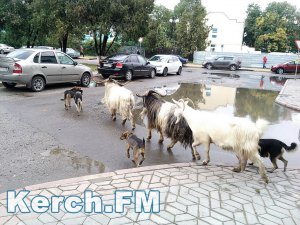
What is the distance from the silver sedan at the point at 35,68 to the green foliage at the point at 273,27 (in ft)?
170

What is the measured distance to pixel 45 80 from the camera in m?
13.3

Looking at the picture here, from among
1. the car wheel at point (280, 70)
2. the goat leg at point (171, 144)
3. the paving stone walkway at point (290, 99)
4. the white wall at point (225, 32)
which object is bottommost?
the goat leg at point (171, 144)

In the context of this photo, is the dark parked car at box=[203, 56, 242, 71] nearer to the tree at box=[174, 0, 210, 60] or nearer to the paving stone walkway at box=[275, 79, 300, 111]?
the tree at box=[174, 0, 210, 60]

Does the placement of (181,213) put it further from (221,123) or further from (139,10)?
(139,10)

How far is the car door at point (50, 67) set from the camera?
13.0 metres

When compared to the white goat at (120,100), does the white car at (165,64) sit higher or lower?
higher

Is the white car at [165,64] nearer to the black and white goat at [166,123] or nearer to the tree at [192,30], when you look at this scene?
the black and white goat at [166,123]

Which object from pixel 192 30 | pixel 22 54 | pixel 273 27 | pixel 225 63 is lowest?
pixel 225 63

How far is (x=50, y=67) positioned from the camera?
13.2 m

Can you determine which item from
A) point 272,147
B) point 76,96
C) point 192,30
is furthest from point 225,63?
point 272,147

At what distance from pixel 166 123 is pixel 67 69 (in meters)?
8.48

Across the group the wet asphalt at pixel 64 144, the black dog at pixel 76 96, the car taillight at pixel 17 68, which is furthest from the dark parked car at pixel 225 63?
the black dog at pixel 76 96

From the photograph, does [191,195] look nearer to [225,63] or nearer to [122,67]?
[122,67]

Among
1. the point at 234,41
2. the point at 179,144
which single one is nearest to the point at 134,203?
the point at 179,144
